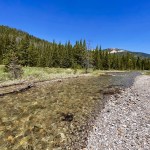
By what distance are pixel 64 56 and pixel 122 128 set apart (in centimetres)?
9511

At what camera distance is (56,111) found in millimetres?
19578

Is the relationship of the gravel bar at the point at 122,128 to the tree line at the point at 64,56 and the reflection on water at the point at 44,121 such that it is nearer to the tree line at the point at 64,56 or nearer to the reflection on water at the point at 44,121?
the reflection on water at the point at 44,121

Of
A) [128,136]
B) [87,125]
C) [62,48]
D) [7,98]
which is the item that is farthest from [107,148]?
[62,48]

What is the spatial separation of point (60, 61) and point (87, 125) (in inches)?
3651

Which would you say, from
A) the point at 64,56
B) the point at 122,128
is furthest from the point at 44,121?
the point at 64,56

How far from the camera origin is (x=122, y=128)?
15281 millimetres

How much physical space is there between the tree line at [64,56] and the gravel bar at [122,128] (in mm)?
65971

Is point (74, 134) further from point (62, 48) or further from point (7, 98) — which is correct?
point (62, 48)

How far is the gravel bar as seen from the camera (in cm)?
1287

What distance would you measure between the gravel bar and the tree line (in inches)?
2597

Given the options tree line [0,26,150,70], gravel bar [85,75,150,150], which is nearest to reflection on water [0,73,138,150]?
gravel bar [85,75,150,150]

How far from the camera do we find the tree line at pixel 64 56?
91062 mm

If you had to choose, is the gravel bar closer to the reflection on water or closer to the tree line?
the reflection on water

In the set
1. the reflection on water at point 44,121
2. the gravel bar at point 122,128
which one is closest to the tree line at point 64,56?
the reflection on water at point 44,121
